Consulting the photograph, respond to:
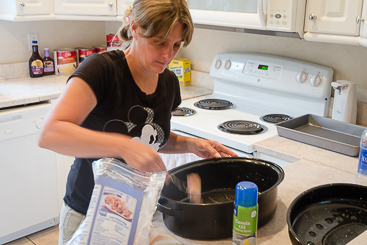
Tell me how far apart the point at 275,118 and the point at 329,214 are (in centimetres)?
122

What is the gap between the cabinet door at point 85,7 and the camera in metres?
2.73

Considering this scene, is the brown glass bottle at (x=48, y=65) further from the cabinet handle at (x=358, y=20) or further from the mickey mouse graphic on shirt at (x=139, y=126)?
the cabinet handle at (x=358, y=20)

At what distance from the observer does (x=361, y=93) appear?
2117 millimetres

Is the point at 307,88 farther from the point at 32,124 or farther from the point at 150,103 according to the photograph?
the point at 32,124

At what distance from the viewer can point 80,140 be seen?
3.22ft

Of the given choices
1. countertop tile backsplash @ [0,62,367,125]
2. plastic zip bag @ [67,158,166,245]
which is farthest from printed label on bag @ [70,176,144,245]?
countertop tile backsplash @ [0,62,367,125]

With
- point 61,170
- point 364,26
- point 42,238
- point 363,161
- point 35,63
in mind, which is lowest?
point 42,238

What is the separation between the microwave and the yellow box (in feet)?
2.12

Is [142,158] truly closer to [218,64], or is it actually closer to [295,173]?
[295,173]

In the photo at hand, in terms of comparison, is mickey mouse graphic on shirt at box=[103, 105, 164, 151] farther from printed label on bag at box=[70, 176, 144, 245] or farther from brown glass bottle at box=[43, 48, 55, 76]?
brown glass bottle at box=[43, 48, 55, 76]

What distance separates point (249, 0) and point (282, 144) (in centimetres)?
73

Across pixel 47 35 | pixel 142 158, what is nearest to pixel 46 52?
pixel 47 35

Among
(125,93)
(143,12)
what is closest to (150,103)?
(125,93)

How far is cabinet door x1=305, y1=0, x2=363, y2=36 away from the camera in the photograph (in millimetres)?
1695
